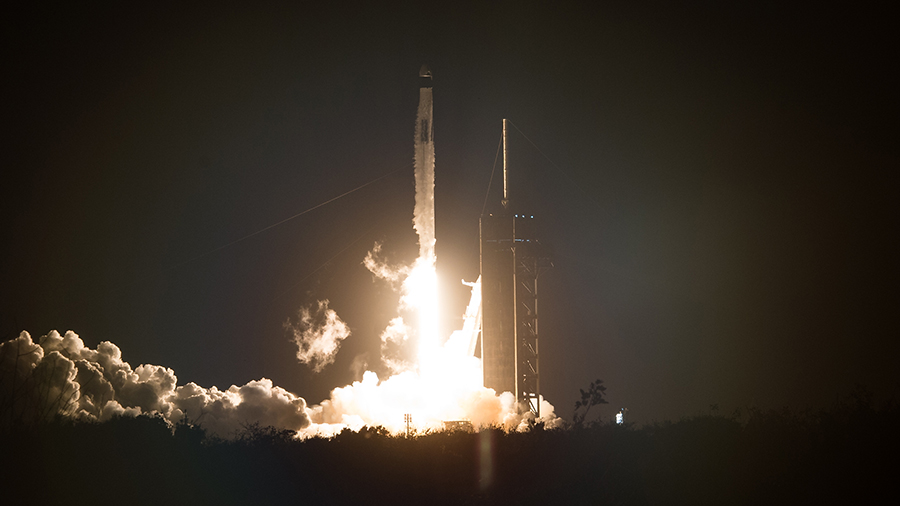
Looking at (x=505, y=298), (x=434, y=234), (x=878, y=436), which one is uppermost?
(x=434, y=234)

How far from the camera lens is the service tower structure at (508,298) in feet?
133

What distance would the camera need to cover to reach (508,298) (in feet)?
134

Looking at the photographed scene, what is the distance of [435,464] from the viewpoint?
20578mm

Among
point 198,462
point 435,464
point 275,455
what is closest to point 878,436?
point 435,464

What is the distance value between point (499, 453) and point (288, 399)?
65.8ft

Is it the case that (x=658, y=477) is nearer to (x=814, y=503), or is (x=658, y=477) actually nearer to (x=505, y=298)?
(x=814, y=503)

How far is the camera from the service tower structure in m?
40.6

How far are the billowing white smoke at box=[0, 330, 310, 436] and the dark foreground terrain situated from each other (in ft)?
39.2

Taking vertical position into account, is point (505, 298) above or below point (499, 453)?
above

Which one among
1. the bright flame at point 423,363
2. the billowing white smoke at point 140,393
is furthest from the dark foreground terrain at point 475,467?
the bright flame at point 423,363

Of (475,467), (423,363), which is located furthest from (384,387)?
(475,467)

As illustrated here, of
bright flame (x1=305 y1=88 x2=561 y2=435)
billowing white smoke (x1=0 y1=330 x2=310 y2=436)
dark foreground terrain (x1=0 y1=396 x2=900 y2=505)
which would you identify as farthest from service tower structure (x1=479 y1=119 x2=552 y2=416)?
dark foreground terrain (x1=0 y1=396 x2=900 y2=505)

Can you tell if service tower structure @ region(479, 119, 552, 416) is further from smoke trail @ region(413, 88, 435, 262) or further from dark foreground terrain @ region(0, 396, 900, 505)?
dark foreground terrain @ region(0, 396, 900, 505)

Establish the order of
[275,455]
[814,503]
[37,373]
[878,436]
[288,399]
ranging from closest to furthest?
[814,503], [878,436], [275,455], [37,373], [288,399]
